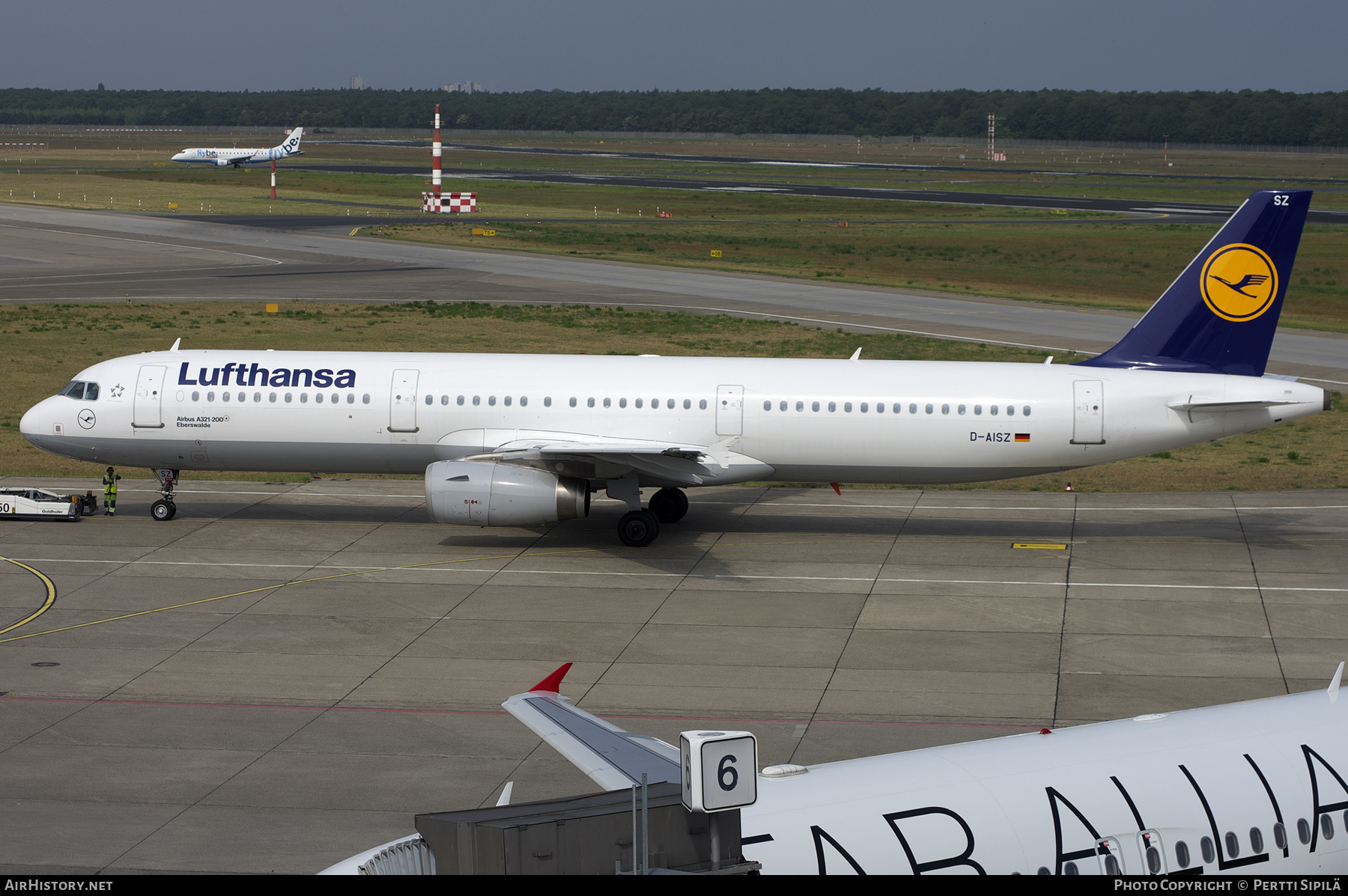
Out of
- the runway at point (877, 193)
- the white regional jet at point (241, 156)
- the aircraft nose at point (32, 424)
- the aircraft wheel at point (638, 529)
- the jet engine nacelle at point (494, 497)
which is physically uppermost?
the white regional jet at point (241, 156)

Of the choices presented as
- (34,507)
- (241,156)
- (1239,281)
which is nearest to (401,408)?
(34,507)

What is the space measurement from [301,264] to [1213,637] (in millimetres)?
73627

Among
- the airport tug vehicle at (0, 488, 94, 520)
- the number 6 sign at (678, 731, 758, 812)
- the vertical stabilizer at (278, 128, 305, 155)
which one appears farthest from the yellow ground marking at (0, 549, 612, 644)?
the vertical stabilizer at (278, 128, 305, 155)

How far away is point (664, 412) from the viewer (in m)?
33.8

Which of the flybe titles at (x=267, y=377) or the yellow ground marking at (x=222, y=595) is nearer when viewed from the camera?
the yellow ground marking at (x=222, y=595)

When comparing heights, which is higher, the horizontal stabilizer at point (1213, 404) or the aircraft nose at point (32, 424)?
the horizontal stabilizer at point (1213, 404)

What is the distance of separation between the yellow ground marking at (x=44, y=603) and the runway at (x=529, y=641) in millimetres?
206

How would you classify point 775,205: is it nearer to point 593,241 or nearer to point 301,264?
point 593,241

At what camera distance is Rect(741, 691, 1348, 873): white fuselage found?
36.2 ft

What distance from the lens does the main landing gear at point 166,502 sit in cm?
3553

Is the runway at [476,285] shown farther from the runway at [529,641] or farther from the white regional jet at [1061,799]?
the white regional jet at [1061,799]

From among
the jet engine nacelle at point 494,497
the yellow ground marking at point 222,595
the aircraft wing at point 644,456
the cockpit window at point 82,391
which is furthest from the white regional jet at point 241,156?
the jet engine nacelle at point 494,497

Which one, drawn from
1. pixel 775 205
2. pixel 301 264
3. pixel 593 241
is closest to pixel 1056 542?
pixel 301 264

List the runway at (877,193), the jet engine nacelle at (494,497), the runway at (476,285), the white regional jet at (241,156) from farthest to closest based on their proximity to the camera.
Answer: the white regional jet at (241,156), the runway at (877,193), the runway at (476,285), the jet engine nacelle at (494,497)
